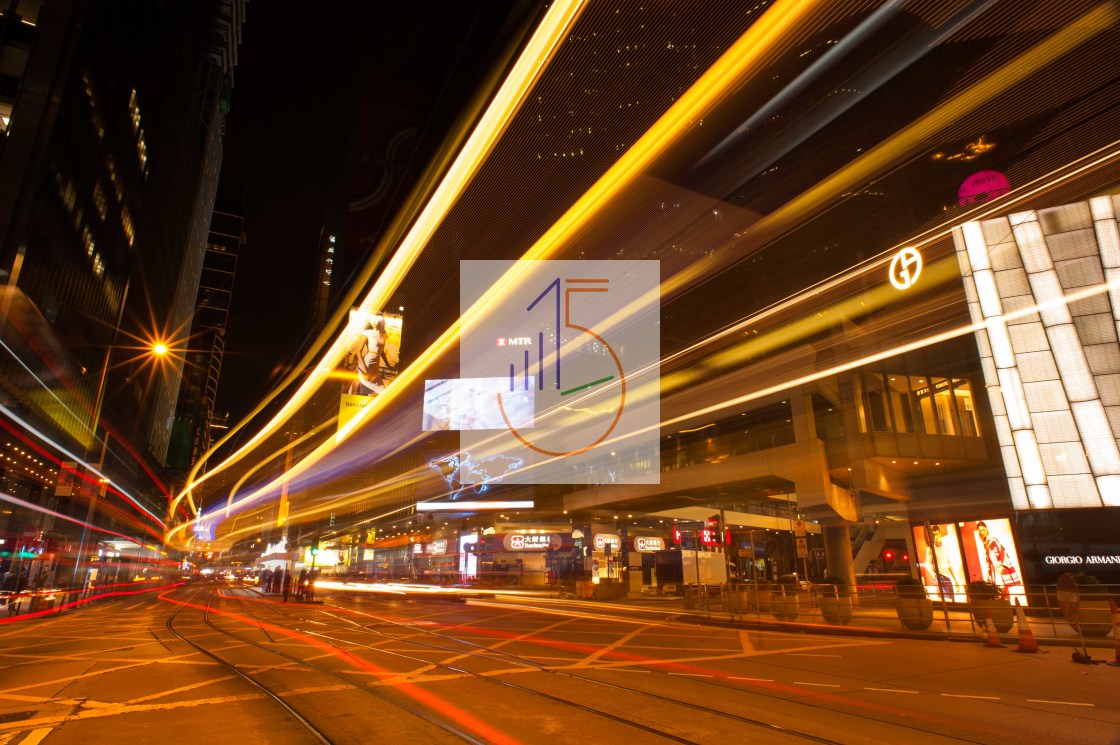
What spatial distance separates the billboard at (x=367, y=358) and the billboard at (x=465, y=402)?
5052 millimetres

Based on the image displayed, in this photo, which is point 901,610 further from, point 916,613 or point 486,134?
point 486,134

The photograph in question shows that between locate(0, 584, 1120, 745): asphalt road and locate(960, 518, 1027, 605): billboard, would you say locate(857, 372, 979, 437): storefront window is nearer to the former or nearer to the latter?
locate(960, 518, 1027, 605): billboard

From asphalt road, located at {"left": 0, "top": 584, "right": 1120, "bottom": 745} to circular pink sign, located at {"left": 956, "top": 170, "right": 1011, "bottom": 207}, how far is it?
9108mm

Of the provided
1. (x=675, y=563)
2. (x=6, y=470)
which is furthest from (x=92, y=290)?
(x=675, y=563)

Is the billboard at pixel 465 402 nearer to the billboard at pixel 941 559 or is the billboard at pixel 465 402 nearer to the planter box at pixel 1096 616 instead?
the billboard at pixel 941 559

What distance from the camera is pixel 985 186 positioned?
1238 cm

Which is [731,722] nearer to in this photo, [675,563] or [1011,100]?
[1011,100]

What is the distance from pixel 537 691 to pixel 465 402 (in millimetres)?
20051

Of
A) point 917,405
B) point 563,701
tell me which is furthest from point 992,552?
point 563,701

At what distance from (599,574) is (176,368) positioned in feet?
418

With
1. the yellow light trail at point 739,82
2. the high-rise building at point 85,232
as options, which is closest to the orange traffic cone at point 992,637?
the yellow light trail at point 739,82

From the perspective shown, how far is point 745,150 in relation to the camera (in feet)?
41.9

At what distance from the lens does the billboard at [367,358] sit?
60.5 feet

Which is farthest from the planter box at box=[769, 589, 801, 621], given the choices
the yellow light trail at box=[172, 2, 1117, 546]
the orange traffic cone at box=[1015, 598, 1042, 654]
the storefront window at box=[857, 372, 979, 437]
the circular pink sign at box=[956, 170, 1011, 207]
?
the circular pink sign at box=[956, 170, 1011, 207]
